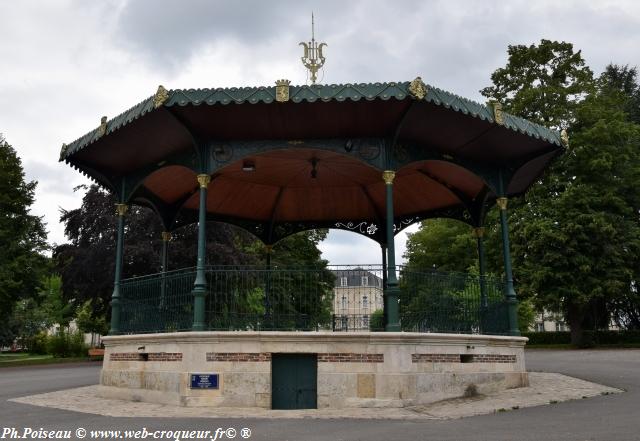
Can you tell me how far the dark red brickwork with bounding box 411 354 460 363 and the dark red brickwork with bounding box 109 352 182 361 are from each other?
4763 mm

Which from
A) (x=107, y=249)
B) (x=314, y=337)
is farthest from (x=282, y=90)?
(x=107, y=249)

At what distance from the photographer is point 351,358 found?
11.1 meters

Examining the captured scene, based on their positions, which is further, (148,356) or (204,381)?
(148,356)

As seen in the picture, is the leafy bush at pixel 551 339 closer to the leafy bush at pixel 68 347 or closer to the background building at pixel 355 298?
the leafy bush at pixel 68 347

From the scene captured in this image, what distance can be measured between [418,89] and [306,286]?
4.82 metres

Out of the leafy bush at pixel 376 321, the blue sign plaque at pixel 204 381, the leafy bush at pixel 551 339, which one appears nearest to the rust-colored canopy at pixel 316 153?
the leafy bush at pixel 376 321

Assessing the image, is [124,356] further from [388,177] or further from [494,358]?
[494,358]

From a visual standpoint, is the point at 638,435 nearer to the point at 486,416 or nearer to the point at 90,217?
the point at 486,416

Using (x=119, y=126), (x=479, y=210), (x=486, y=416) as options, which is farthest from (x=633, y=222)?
(x=119, y=126)

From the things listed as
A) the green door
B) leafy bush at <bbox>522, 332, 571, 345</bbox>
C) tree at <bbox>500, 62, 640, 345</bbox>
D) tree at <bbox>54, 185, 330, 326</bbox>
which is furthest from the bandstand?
leafy bush at <bbox>522, 332, 571, 345</bbox>

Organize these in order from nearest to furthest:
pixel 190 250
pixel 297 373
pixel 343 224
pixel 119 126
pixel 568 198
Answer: pixel 297 373
pixel 119 126
pixel 343 224
pixel 190 250
pixel 568 198

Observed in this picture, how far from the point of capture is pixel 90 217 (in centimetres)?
3228

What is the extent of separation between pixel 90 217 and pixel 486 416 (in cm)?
2761

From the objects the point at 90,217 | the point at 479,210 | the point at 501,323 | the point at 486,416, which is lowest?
the point at 486,416
